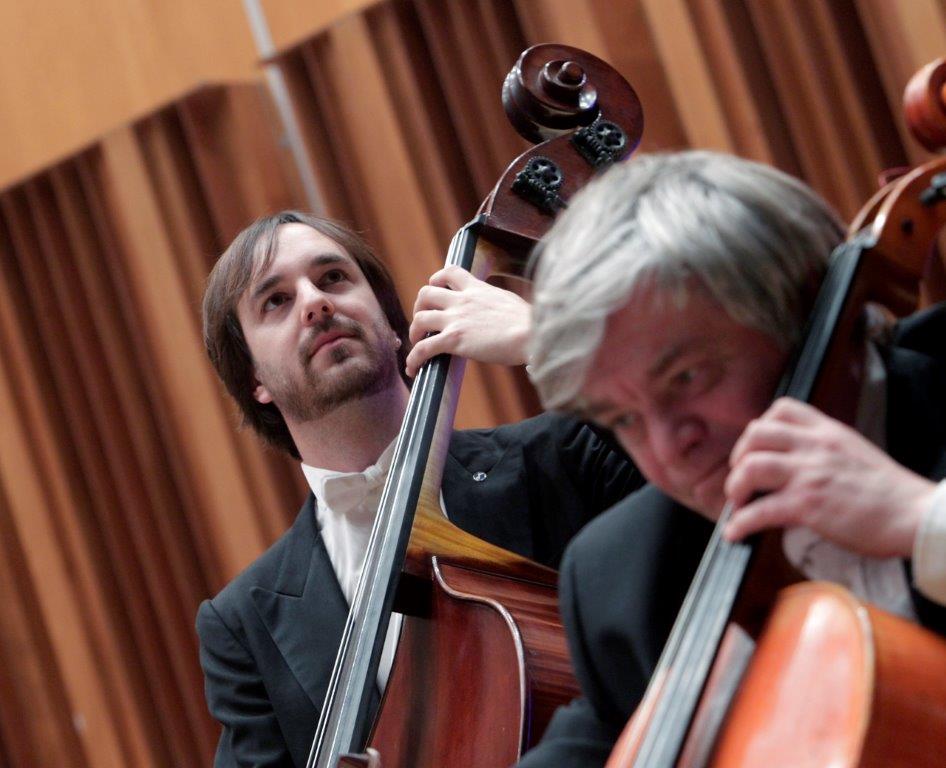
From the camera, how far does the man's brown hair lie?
5.86 feet

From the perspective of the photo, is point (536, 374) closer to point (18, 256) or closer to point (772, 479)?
point (772, 479)

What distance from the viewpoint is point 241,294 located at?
178 cm

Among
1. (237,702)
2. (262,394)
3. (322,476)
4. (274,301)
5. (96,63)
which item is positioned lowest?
(237,702)

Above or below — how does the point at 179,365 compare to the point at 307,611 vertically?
above

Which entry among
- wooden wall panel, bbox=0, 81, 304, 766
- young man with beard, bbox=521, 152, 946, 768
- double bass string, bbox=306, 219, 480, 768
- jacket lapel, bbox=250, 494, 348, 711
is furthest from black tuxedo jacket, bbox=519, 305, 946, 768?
wooden wall panel, bbox=0, 81, 304, 766

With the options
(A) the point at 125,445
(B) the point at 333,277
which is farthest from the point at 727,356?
(A) the point at 125,445

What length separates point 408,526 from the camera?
1.35 meters

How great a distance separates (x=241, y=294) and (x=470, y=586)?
0.63 metres

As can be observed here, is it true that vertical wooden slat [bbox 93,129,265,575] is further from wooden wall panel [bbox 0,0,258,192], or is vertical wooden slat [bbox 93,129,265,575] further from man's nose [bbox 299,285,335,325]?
man's nose [bbox 299,285,335,325]

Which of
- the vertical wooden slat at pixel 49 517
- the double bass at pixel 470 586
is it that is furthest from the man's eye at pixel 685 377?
the vertical wooden slat at pixel 49 517

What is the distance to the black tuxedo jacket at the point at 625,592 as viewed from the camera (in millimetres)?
851

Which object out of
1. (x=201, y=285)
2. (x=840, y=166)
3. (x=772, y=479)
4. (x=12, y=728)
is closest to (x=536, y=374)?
(x=772, y=479)

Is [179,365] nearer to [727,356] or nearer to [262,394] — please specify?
[262,394]

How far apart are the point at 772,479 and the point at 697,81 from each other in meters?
1.66
